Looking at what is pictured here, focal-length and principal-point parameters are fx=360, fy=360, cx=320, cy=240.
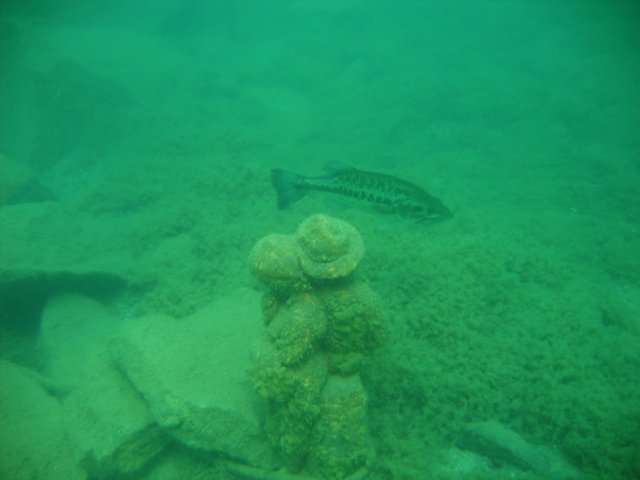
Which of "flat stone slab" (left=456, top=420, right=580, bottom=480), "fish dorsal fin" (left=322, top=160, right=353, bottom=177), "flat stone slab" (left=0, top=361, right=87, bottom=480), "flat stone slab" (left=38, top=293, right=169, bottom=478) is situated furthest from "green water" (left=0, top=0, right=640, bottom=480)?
"fish dorsal fin" (left=322, top=160, right=353, bottom=177)

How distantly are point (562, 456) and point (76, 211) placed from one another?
438 inches

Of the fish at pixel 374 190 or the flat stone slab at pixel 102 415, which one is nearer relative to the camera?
the flat stone slab at pixel 102 415

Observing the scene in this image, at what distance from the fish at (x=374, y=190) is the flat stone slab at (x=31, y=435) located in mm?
4132

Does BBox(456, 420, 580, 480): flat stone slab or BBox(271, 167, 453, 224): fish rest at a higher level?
BBox(271, 167, 453, 224): fish

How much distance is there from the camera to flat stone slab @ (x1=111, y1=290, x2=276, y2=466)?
394 centimetres

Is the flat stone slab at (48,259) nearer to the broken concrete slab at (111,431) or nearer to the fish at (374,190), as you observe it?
the broken concrete slab at (111,431)

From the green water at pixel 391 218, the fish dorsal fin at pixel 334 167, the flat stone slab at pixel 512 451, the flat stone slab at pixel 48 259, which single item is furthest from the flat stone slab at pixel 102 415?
the fish dorsal fin at pixel 334 167

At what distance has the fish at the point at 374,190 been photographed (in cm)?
511

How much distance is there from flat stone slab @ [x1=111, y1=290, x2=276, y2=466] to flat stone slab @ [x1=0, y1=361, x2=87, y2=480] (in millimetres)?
1071

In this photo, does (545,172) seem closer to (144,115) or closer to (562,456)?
(562,456)

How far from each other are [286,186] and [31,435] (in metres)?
4.55

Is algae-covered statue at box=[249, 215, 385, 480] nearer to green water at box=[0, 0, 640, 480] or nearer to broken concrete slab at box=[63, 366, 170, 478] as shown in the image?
green water at box=[0, 0, 640, 480]

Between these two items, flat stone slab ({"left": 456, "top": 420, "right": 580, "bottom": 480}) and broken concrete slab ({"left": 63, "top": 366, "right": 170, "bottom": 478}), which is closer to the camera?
flat stone slab ({"left": 456, "top": 420, "right": 580, "bottom": 480})

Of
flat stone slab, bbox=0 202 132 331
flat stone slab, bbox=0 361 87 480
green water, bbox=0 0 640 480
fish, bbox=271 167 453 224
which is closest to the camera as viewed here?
flat stone slab, bbox=0 361 87 480
